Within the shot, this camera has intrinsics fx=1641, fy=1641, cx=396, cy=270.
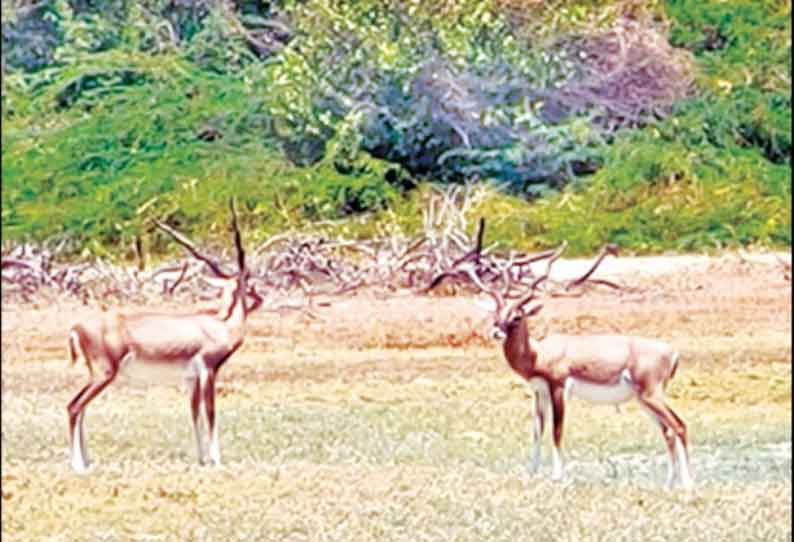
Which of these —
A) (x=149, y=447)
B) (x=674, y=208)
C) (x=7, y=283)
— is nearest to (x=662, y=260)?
(x=674, y=208)

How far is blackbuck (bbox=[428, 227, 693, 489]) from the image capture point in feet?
5.28

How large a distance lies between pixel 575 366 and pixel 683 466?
147mm

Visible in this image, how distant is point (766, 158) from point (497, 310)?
0.32 meters

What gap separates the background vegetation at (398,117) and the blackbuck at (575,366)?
0.06m

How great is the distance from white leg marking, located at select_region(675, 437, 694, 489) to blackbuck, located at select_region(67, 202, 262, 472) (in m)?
0.44

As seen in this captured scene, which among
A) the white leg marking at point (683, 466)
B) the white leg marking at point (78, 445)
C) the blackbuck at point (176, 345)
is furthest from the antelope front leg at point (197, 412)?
the white leg marking at point (683, 466)

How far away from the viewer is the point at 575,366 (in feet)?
5.32

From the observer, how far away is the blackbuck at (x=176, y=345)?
1537mm

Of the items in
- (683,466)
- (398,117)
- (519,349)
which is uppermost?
(398,117)

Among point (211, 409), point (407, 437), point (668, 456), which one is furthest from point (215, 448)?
point (668, 456)

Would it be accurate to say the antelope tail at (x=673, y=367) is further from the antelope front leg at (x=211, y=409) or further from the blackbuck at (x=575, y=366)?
the antelope front leg at (x=211, y=409)

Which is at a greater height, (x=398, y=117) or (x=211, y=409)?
(x=398, y=117)

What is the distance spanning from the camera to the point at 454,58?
1617mm

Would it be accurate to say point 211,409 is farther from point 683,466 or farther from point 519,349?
point 683,466
